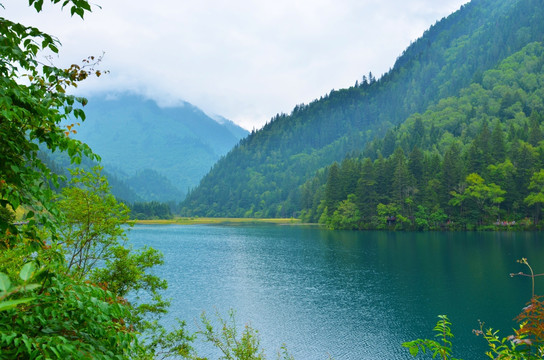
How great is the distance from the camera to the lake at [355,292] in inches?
987

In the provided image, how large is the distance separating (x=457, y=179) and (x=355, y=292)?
236 feet

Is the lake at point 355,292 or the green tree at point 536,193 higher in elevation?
the green tree at point 536,193

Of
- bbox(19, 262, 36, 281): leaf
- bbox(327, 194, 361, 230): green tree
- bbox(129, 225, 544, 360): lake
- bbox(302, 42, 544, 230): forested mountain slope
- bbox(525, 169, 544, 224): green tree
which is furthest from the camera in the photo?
bbox(327, 194, 361, 230): green tree

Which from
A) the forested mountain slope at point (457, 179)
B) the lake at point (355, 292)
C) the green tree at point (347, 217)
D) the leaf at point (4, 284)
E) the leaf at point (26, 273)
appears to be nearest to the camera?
the leaf at point (4, 284)

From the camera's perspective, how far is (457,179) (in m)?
96.4

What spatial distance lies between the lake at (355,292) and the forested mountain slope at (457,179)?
3024 cm

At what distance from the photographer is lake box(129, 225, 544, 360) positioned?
25.1 meters

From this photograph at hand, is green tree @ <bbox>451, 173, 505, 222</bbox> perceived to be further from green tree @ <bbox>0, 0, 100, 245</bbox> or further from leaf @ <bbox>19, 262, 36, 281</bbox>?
leaf @ <bbox>19, 262, 36, 281</bbox>

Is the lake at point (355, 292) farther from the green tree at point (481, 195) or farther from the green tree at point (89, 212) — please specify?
the green tree at point (481, 195)

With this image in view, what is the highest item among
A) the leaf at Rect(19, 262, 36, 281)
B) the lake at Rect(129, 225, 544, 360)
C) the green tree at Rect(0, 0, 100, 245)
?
the green tree at Rect(0, 0, 100, 245)

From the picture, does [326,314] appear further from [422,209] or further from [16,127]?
[422,209]

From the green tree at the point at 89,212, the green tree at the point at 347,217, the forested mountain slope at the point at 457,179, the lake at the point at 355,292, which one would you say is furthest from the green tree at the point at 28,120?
the green tree at the point at 347,217

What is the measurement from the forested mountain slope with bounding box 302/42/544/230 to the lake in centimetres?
3024

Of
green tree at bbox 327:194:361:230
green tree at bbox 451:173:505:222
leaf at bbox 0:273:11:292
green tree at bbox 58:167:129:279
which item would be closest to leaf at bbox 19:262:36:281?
leaf at bbox 0:273:11:292
